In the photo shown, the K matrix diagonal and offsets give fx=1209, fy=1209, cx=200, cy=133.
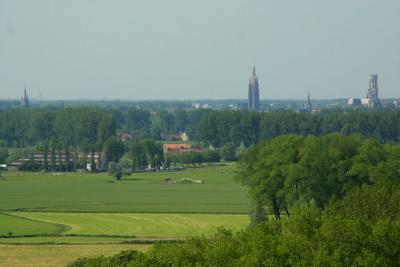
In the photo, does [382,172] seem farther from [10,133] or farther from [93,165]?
[10,133]

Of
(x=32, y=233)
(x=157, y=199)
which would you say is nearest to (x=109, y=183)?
(x=157, y=199)

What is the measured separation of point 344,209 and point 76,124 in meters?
124

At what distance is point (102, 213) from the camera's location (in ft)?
246

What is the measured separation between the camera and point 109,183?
10600 centimetres

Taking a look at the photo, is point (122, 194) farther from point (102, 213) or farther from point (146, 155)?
point (146, 155)

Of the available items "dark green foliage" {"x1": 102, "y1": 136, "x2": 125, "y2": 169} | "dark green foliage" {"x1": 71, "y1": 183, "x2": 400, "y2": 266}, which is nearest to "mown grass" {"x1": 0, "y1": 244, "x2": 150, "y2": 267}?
"dark green foliage" {"x1": 71, "y1": 183, "x2": 400, "y2": 266}

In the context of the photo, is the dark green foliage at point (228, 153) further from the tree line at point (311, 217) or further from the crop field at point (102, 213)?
the tree line at point (311, 217)

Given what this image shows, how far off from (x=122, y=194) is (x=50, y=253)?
37701 mm

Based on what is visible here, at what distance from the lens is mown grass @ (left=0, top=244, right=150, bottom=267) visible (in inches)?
1957

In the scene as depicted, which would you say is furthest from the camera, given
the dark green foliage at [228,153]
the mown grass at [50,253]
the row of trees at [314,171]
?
the dark green foliage at [228,153]

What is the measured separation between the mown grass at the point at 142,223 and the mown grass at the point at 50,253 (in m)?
6.30

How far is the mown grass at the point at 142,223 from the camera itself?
63094 mm

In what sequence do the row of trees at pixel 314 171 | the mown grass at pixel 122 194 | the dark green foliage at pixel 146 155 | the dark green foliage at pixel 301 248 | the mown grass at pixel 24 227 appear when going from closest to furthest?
the dark green foliage at pixel 301 248 < the row of trees at pixel 314 171 < the mown grass at pixel 24 227 < the mown grass at pixel 122 194 < the dark green foliage at pixel 146 155

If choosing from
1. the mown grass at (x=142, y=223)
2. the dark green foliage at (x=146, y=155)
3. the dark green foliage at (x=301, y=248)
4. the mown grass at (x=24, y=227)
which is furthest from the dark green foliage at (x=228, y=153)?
the dark green foliage at (x=301, y=248)
